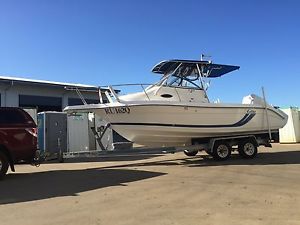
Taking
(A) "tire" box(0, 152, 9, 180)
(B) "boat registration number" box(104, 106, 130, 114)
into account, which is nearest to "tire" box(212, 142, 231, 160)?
(B) "boat registration number" box(104, 106, 130, 114)

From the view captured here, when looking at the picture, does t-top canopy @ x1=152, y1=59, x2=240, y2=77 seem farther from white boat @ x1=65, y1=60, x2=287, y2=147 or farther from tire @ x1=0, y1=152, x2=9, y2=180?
tire @ x1=0, y1=152, x2=9, y2=180

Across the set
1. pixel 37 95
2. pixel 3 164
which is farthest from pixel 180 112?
pixel 37 95

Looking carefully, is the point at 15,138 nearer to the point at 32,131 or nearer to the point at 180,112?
the point at 32,131

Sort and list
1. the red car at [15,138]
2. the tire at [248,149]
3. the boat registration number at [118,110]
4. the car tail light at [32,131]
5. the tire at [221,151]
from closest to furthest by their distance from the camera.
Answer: the red car at [15,138]
the car tail light at [32,131]
the boat registration number at [118,110]
the tire at [221,151]
the tire at [248,149]

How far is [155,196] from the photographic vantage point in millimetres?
9562

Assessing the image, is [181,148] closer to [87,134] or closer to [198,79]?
[198,79]

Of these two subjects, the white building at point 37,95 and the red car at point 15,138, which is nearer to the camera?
the red car at point 15,138

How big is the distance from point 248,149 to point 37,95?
19.3 meters

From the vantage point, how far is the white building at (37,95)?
30516mm

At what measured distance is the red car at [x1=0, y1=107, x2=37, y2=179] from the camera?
13070mm

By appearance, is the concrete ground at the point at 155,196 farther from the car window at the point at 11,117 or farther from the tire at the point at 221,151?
the tire at the point at 221,151

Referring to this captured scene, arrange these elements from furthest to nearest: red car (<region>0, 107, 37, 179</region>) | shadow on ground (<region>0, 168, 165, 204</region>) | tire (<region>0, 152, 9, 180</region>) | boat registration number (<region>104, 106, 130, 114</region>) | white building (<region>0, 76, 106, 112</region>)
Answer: white building (<region>0, 76, 106, 112</region>)
boat registration number (<region>104, 106, 130, 114</region>)
red car (<region>0, 107, 37, 179</region>)
tire (<region>0, 152, 9, 180</region>)
shadow on ground (<region>0, 168, 165, 204</region>)

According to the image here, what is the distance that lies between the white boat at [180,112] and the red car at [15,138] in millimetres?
2770

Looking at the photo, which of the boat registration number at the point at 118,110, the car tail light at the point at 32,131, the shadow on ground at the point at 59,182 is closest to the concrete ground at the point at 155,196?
the shadow on ground at the point at 59,182
